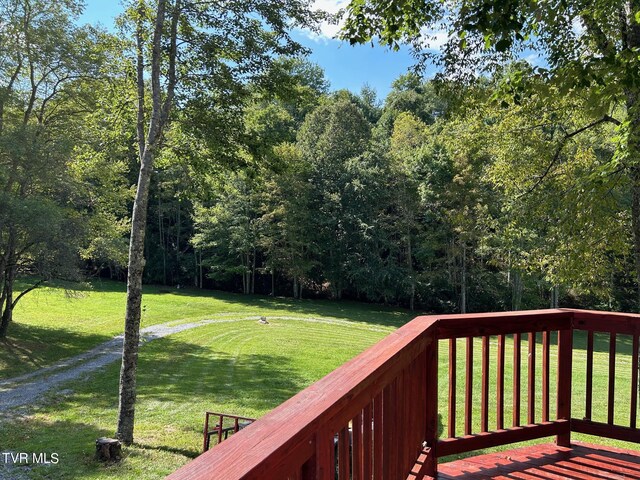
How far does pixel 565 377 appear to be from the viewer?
10.1 ft

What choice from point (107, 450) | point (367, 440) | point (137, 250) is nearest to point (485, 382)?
point (367, 440)

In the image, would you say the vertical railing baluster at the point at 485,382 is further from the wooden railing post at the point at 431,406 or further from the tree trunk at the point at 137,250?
the tree trunk at the point at 137,250

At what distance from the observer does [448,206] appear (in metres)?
24.8

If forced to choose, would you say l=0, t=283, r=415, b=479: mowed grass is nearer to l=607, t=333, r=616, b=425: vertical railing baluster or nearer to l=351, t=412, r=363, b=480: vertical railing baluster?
l=607, t=333, r=616, b=425: vertical railing baluster

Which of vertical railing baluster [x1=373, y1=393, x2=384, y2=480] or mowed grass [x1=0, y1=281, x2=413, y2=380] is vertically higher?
vertical railing baluster [x1=373, y1=393, x2=384, y2=480]

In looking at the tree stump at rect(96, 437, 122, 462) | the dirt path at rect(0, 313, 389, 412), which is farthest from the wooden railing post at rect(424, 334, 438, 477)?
the dirt path at rect(0, 313, 389, 412)

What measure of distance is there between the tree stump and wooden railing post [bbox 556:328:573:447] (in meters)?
6.18

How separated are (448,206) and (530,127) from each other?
673 inches

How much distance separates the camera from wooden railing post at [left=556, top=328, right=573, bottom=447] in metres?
3.05

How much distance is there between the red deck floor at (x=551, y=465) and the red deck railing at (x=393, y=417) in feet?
0.37

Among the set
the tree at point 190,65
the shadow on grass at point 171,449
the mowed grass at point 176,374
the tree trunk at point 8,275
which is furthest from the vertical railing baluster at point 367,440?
the tree trunk at point 8,275

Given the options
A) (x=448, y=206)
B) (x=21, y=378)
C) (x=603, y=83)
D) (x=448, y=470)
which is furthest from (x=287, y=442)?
(x=448, y=206)

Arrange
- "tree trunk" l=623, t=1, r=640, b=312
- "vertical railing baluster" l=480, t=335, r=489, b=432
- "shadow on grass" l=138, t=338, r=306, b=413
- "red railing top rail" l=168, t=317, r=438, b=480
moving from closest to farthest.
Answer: "red railing top rail" l=168, t=317, r=438, b=480, "vertical railing baluster" l=480, t=335, r=489, b=432, "tree trunk" l=623, t=1, r=640, b=312, "shadow on grass" l=138, t=338, r=306, b=413

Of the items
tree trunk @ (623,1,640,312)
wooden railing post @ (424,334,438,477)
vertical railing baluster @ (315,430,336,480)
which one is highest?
tree trunk @ (623,1,640,312)
